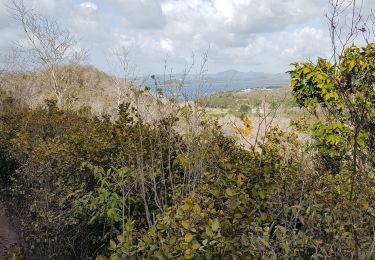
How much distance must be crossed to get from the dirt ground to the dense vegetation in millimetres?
405

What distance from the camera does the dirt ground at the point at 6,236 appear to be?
6.48 meters

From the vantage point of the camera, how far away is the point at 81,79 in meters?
36.2

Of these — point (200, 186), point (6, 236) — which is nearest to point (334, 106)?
point (200, 186)

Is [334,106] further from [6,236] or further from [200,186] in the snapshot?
[6,236]

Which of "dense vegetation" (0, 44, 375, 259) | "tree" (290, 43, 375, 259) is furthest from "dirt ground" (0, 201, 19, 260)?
"tree" (290, 43, 375, 259)

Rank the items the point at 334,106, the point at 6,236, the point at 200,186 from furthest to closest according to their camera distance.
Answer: the point at 334,106 → the point at 6,236 → the point at 200,186

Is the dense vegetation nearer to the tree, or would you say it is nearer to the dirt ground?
the tree

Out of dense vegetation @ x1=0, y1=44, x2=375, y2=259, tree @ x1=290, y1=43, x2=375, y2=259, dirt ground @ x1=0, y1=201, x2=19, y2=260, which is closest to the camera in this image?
dense vegetation @ x1=0, y1=44, x2=375, y2=259

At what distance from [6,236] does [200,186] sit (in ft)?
18.1

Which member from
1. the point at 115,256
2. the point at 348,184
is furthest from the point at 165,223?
the point at 348,184

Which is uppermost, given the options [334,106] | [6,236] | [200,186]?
[334,106]

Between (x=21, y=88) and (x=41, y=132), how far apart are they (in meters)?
19.2

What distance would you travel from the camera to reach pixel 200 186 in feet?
13.1

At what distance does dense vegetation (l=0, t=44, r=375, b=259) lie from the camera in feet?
9.47
